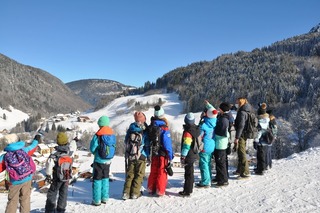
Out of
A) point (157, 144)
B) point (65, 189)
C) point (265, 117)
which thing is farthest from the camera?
point (265, 117)

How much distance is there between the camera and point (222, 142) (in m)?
7.48

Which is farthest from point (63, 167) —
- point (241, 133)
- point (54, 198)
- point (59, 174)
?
point (241, 133)

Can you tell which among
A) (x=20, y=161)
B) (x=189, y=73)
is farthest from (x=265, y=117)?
(x=189, y=73)

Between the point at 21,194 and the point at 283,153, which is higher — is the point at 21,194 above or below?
above

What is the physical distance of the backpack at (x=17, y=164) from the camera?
18.6ft

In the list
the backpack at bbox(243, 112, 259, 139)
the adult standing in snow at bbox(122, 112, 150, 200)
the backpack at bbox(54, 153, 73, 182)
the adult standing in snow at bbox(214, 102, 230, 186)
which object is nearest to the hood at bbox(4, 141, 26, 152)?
the backpack at bbox(54, 153, 73, 182)

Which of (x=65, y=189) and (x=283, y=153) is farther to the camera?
(x=283, y=153)

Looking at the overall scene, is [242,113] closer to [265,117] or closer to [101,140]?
[265,117]

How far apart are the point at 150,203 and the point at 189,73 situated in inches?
6616

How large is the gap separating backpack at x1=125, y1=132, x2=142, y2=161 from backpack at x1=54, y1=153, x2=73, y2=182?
137 centimetres

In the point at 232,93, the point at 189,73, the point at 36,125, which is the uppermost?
the point at 189,73

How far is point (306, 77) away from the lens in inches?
4653

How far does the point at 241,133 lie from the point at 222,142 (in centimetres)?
79

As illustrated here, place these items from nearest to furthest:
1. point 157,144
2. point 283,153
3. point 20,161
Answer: point 20,161 < point 157,144 < point 283,153
